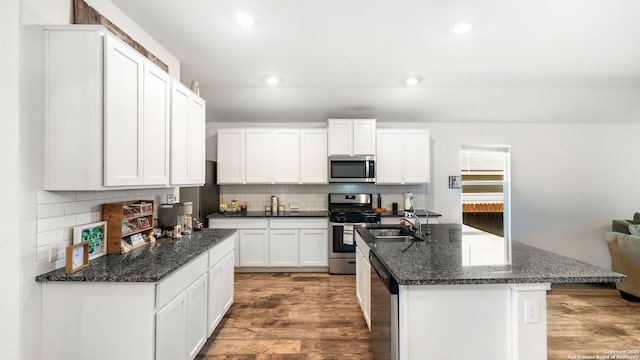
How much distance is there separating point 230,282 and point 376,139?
2.97 metres

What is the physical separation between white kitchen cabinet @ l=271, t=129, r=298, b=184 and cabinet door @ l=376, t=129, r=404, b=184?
1.30 m

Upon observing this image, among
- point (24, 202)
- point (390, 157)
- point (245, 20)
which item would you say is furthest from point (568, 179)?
point (24, 202)

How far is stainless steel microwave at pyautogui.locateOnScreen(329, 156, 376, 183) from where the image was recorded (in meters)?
4.57

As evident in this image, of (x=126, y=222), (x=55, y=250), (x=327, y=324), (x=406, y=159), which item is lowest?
(x=327, y=324)

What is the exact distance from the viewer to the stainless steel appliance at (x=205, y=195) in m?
3.99

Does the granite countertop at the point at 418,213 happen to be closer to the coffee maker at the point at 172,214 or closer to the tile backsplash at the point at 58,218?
the coffee maker at the point at 172,214

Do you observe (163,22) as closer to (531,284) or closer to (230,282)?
(230,282)

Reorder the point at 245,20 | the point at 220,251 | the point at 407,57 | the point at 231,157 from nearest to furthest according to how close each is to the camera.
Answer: the point at 245,20 < the point at 220,251 < the point at 407,57 < the point at 231,157

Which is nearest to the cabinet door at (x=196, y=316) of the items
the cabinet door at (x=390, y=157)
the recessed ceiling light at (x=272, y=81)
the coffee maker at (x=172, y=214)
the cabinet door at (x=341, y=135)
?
the coffee maker at (x=172, y=214)

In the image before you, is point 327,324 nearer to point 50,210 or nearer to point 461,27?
point 50,210

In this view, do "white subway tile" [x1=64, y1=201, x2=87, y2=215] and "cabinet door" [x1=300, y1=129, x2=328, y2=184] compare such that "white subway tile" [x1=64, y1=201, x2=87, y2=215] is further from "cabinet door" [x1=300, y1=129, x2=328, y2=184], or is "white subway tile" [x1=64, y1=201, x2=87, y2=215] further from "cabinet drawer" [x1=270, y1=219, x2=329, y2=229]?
"cabinet door" [x1=300, y1=129, x2=328, y2=184]

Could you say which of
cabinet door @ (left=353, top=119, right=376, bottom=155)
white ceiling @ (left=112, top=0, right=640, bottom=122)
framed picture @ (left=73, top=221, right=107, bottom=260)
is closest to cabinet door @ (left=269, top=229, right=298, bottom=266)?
cabinet door @ (left=353, top=119, right=376, bottom=155)

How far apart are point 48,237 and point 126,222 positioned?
0.51m

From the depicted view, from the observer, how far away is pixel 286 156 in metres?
4.64
